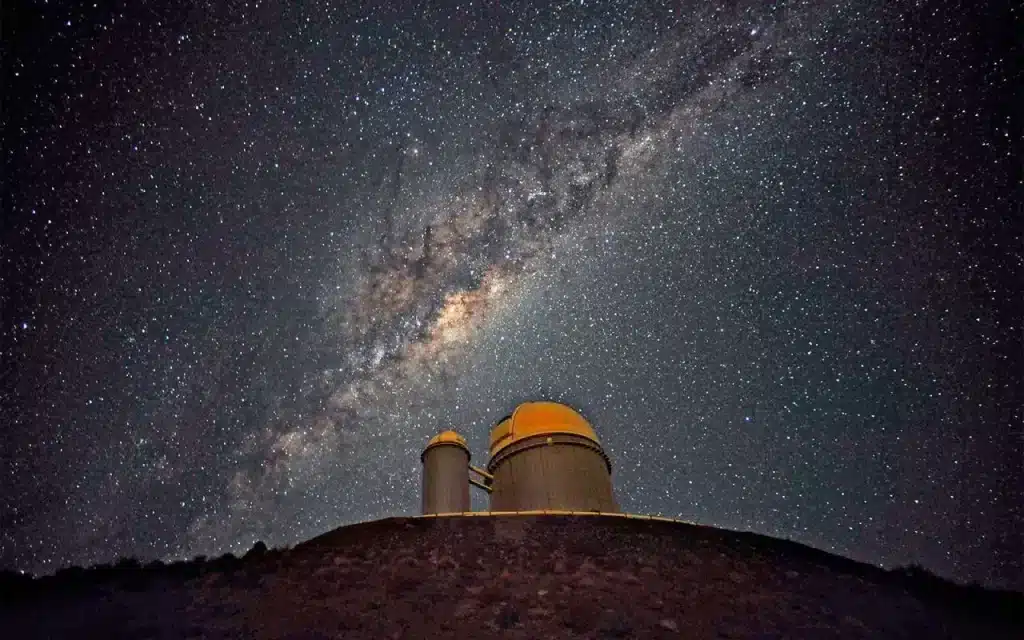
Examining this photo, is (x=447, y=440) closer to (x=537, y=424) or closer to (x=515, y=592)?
(x=537, y=424)

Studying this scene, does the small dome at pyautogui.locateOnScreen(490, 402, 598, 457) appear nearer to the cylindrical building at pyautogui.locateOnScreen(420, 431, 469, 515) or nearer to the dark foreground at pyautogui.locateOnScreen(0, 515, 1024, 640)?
the cylindrical building at pyautogui.locateOnScreen(420, 431, 469, 515)

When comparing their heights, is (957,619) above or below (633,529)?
below

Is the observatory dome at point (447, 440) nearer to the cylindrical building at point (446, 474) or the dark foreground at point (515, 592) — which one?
the cylindrical building at point (446, 474)

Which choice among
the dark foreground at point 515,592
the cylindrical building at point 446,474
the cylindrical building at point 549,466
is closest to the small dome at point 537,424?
the cylindrical building at point 549,466

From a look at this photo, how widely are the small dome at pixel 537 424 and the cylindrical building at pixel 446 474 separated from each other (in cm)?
151

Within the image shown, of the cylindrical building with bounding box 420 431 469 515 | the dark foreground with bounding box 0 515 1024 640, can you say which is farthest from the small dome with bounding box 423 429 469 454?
the dark foreground with bounding box 0 515 1024 640

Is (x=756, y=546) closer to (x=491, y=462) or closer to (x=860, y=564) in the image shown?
(x=860, y=564)

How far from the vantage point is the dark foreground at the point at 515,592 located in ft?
29.1

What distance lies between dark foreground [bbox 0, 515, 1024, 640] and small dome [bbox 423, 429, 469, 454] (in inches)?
158

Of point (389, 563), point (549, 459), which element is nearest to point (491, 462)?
point (549, 459)

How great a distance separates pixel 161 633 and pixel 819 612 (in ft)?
34.9

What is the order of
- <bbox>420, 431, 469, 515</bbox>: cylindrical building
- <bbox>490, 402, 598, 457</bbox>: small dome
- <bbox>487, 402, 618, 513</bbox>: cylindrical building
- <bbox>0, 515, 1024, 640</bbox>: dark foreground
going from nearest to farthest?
<bbox>0, 515, 1024, 640</bbox>: dark foreground < <bbox>420, 431, 469, 515</bbox>: cylindrical building < <bbox>487, 402, 618, 513</bbox>: cylindrical building < <bbox>490, 402, 598, 457</bbox>: small dome

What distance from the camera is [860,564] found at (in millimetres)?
12852

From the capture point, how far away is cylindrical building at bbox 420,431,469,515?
49.8 ft
